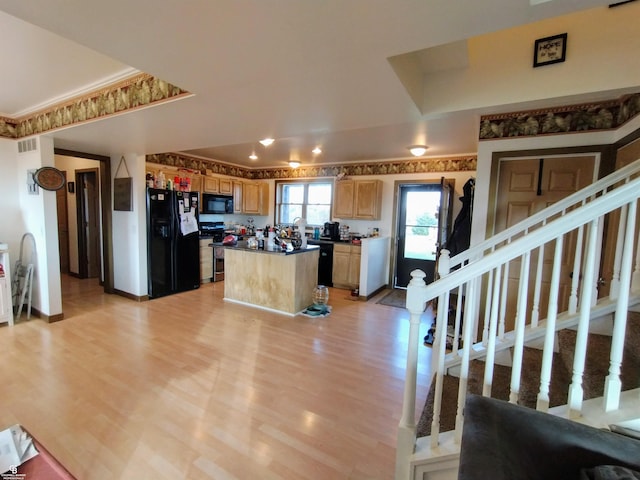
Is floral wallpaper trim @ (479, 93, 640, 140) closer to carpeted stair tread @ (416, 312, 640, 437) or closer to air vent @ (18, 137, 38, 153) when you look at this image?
carpeted stair tread @ (416, 312, 640, 437)

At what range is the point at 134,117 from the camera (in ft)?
8.52

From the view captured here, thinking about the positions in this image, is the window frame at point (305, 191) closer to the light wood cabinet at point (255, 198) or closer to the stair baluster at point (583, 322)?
the light wood cabinet at point (255, 198)

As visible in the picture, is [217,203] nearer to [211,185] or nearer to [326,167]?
[211,185]

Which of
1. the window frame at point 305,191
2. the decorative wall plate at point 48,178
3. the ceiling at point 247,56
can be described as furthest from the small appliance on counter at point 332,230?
the decorative wall plate at point 48,178

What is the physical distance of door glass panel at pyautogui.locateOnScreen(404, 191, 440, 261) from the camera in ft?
17.7

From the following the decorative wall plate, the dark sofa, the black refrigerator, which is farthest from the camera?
the black refrigerator

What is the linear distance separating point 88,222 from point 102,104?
398 cm

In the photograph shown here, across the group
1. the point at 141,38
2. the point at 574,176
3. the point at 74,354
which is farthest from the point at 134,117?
the point at 574,176

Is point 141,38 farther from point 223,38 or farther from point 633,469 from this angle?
point 633,469

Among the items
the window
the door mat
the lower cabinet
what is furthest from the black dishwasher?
the door mat

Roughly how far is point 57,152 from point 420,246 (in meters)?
5.80

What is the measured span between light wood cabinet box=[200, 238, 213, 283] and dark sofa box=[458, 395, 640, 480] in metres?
5.24

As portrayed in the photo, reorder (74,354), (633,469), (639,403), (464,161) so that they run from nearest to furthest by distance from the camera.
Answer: (633,469) < (639,403) < (74,354) < (464,161)

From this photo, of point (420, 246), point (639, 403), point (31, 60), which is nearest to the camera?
point (639, 403)
